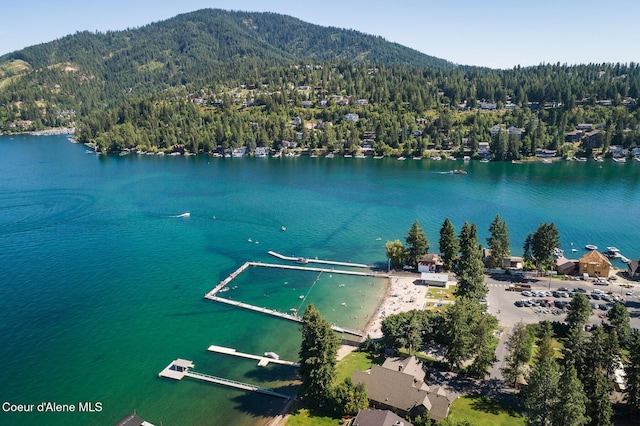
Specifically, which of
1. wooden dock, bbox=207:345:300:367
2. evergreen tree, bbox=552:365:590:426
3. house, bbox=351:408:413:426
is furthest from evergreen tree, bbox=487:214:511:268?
house, bbox=351:408:413:426

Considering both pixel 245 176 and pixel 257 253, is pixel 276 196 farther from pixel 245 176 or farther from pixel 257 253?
pixel 257 253

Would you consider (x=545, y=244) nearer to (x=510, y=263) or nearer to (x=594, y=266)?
(x=510, y=263)

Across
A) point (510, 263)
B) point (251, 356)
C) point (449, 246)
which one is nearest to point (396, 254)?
point (449, 246)

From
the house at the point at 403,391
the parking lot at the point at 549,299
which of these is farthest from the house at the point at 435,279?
the house at the point at 403,391

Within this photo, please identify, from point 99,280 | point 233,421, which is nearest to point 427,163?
point 99,280

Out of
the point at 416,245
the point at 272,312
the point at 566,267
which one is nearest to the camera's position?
the point at 272,312

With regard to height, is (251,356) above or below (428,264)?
below

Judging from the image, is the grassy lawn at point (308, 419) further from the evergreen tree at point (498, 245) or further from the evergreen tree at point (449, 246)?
the evergreen tree at point (498, 245)
